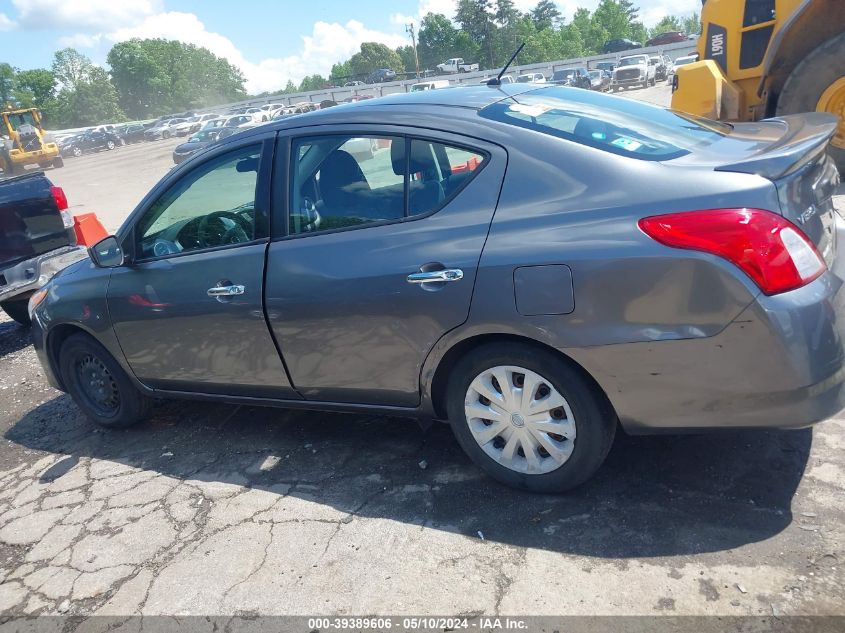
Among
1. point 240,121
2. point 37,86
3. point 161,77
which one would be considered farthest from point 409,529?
point 161,77

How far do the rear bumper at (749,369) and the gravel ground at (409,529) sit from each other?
1.48 feet

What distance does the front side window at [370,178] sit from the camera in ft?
9.57

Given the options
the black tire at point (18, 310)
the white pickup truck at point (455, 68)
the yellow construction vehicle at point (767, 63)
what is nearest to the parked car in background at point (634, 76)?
the white pickup truck at point (455, 68)

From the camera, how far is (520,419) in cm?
285

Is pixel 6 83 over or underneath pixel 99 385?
over

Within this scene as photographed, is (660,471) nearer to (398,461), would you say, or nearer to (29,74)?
(398,461)

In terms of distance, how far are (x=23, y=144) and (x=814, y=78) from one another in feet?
131

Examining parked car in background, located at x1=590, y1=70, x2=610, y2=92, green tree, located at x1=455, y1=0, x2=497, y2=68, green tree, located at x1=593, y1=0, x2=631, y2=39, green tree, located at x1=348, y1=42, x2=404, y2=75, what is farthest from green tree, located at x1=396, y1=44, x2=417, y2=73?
parked car in background, located at x1=590, y1=70, x2=610, y2=92

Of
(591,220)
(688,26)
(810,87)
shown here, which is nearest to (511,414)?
(591,220)

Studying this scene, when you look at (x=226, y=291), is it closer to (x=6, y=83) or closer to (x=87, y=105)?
(x=87, y=105)

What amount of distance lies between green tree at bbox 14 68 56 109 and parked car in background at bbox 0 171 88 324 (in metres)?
104

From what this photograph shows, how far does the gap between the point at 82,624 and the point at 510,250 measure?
2257 millimetres

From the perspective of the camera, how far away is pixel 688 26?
149m

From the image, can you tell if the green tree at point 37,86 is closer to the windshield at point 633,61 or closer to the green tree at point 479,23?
the green tree at point 479,23
